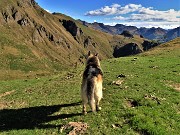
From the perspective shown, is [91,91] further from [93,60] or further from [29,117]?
[29,117]

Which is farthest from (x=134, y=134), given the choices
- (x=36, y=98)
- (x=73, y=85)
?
(x=73, y=85)

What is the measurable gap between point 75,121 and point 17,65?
12402 centimetres

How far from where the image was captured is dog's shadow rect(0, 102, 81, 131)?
1946 centimetres

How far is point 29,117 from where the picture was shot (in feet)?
69.5

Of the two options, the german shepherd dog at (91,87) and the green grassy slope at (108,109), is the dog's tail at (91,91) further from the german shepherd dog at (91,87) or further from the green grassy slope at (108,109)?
the green grassy slope at (108,109)

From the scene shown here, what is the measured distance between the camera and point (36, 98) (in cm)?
2711

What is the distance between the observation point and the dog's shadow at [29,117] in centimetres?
1946

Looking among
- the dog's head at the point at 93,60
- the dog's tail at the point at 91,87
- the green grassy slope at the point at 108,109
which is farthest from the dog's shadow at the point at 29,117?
the dog's head at the point at 93,60

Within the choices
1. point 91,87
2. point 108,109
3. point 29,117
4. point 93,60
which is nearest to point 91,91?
point 91,87

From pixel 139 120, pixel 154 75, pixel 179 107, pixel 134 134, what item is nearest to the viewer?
pixel 134 134

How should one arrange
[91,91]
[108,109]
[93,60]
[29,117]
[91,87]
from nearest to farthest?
1. [91,91]
2. [91,87]
3. [108,109]
4. [29,117]
5. [93,60]

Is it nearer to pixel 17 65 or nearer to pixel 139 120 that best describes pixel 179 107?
pixel 139 120

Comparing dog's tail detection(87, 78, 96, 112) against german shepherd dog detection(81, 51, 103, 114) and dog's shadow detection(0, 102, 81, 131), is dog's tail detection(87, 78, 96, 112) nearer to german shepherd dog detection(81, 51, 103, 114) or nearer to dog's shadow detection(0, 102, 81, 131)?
german shepherd dog detection(81, 51, 103, 114)

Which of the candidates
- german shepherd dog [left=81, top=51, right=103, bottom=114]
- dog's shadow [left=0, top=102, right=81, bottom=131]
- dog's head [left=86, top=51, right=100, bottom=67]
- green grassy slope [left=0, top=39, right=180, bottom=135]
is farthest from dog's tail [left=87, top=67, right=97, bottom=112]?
dog's shadow [left=0, top=102, right=81, bottom=131]
